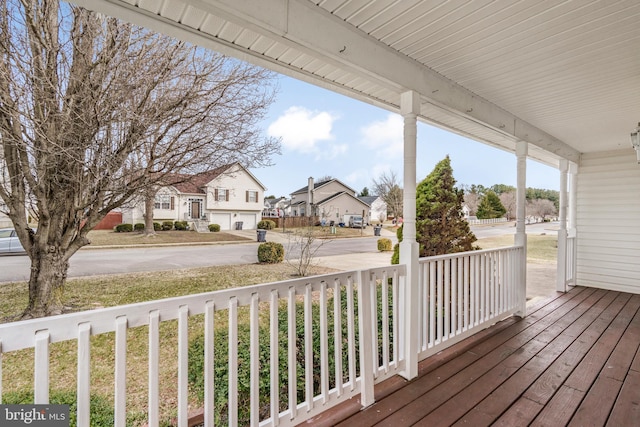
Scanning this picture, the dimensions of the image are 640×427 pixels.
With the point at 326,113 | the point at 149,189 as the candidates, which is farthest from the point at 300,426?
the point at 326,113

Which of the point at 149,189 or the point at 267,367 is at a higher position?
the point at 149,189

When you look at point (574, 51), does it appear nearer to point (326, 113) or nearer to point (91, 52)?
point (326, 113)

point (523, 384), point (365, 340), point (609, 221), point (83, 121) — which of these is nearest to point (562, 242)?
point (609, 221)

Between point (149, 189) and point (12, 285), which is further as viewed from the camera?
point (149, 189)

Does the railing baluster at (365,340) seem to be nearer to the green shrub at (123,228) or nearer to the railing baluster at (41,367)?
the railing baluster at (41,367)

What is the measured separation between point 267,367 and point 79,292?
7.41ft

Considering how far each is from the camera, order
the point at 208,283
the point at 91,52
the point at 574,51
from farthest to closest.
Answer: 1. the point at 208,283
2. the point at 91,52
3. the point at 574,51

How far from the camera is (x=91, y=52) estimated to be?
10.1ft

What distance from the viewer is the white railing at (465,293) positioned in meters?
2.56

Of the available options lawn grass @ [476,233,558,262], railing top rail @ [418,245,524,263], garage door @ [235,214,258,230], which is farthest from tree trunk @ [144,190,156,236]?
lawn grass @ [476,233,558,262]

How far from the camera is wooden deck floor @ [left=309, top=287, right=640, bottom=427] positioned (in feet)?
5.99

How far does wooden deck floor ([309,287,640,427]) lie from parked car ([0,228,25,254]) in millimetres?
3312

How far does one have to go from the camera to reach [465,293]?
2.89 metres

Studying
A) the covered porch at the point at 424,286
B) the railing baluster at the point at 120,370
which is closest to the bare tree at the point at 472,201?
the covered porch at the point at 424,286
